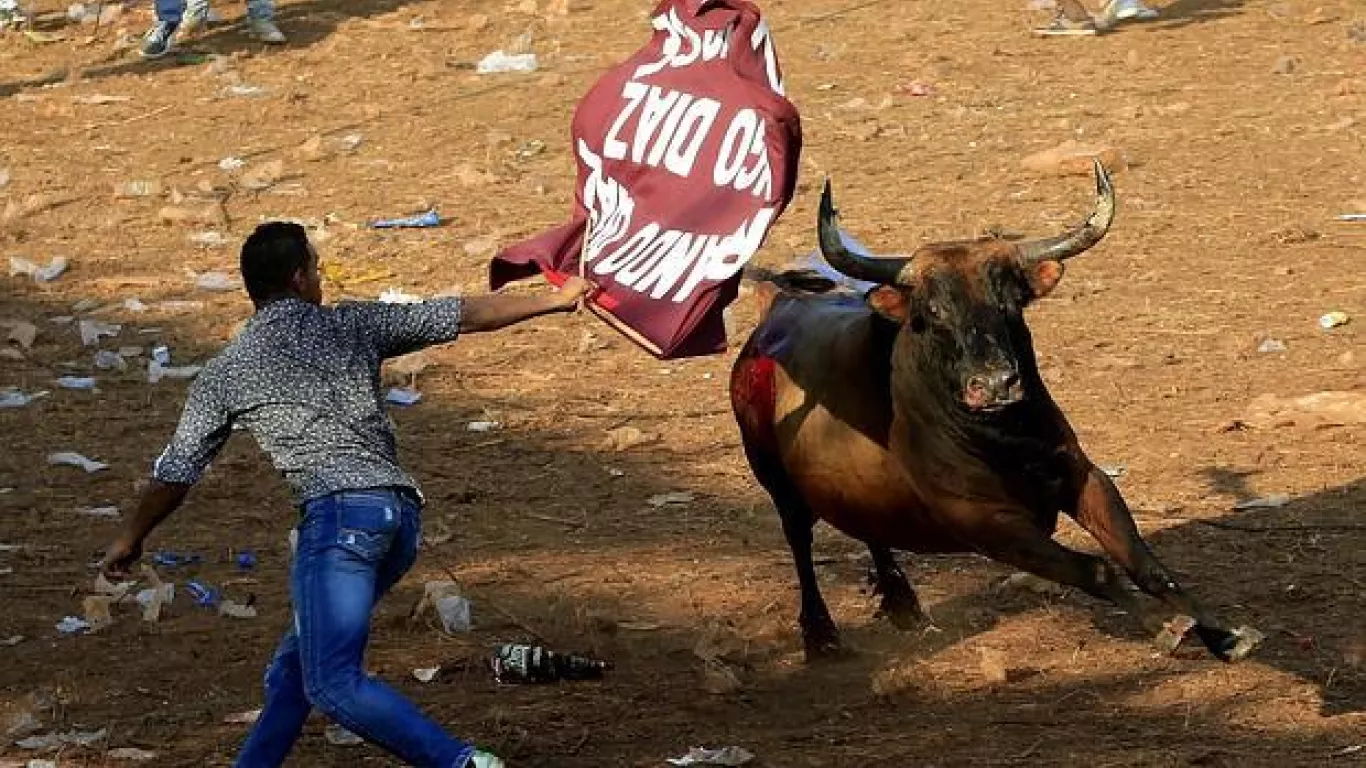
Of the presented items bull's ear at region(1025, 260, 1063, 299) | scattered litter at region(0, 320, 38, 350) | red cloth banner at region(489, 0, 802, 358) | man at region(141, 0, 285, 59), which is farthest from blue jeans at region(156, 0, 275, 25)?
bull's ear at region(1025, 260, 1063, 299)

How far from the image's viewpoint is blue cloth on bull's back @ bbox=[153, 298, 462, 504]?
6289 mm

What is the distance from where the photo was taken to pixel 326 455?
630 cm

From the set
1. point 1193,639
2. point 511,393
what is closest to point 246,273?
point 1193,639

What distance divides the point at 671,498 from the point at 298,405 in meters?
3.72

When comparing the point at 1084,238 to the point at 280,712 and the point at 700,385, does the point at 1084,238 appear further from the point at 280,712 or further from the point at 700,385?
the point at 700,385

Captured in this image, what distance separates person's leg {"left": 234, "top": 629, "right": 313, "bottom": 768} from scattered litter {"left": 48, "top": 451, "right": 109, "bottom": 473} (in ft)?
13.5

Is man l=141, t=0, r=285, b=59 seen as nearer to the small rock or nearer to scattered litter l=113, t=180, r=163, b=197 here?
→ scattered litter l=113, t=180, r=163, b=197

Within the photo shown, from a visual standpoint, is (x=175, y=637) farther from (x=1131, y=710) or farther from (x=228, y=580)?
(x=1131, y=710)

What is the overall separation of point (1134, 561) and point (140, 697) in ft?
10.3

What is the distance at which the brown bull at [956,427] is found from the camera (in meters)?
6.93

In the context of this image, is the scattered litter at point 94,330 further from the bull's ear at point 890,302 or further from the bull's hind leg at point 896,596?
the bull's ear at point 890,302

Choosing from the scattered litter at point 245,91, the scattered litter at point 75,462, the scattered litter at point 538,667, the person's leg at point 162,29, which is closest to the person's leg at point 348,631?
the scattered litter at point 538,667

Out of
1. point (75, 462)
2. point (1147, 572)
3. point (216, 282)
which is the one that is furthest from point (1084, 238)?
point (216, 282)

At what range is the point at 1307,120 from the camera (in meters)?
15.4
